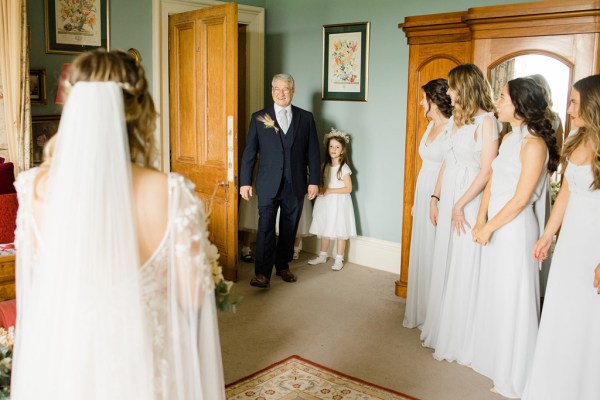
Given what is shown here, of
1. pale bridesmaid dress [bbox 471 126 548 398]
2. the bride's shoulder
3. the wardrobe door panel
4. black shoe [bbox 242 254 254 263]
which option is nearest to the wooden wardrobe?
the wardrobe door panel

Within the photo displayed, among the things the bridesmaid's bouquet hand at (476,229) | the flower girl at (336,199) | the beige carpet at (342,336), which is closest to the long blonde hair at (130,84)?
the beige carpet at (342,336)

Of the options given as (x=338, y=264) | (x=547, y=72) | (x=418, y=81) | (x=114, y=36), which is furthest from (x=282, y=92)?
(x=547, y=72)

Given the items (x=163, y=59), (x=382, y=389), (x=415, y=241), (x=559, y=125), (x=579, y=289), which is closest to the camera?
(x=579, y=289)

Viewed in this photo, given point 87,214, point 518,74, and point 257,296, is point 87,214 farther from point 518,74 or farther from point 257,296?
point 257,296

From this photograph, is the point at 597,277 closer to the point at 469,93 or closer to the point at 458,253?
the point at 458,253

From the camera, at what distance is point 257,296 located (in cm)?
480

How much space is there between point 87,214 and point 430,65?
3.25 meters

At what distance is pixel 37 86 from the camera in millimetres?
4559

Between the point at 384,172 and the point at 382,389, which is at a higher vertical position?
the point at 384,172

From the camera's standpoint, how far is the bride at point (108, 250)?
1.61 meters

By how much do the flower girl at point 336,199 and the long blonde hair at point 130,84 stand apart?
12.5 feet

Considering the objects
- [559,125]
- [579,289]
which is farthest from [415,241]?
[579,289]

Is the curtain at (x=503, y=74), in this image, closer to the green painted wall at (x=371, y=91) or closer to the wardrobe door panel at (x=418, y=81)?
the wardrobe door panel at (x=418, y=81)

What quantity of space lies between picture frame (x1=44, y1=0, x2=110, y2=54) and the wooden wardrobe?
2.31 meters
